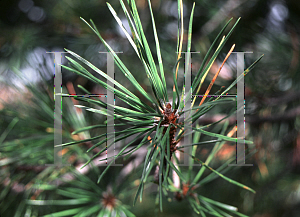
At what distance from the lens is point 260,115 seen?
547 mm

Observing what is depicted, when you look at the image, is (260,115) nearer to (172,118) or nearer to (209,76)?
(209,76)

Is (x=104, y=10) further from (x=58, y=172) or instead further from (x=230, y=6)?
(x=58, y=172)

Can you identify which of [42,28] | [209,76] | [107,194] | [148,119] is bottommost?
[107,194]

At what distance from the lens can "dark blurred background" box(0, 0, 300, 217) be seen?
0.54 m

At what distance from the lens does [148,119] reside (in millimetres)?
199

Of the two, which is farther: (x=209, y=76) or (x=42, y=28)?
(x=42, y=28)

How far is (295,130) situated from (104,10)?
62 centimetres

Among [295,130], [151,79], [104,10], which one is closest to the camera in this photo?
[151,79]

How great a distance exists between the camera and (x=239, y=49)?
1.90ft

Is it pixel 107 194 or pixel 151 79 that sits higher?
pixel 151 79

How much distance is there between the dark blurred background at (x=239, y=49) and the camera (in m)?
0.54

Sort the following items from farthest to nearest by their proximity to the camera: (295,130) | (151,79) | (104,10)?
(104,10)
(295,130)
(151,79)

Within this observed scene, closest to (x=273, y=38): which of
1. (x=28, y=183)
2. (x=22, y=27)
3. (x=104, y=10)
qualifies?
(x=104, y=10)

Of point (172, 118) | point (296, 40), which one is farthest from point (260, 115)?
point (172, 118)
